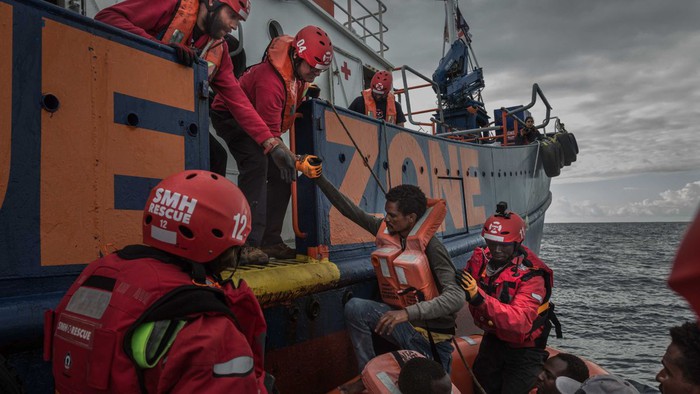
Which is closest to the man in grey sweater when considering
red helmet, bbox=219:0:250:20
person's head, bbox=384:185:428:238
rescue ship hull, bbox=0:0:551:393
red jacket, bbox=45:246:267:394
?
person's head, bbox=384:185:428:238

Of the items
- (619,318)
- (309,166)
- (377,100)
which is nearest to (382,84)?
(377,100)

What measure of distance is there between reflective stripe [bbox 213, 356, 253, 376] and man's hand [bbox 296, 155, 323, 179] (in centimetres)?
187

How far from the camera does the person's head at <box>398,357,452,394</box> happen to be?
2.41 meters

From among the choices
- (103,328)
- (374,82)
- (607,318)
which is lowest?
(607,318)

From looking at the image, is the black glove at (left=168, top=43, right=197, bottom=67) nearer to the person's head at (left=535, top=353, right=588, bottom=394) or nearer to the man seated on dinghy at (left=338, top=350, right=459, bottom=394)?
the man seated on dinghy at (left=338, top=350, right=459, bottom=394)

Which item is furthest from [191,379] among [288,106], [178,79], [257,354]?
[288,106]

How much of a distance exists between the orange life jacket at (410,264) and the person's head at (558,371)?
2.94ft

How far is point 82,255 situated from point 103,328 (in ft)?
3.23

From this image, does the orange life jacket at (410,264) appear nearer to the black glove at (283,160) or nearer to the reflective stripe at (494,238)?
the reflective stripe at (494,238)

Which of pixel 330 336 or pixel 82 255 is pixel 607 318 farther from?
pixel 82 255

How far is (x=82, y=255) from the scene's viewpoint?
2051 mm

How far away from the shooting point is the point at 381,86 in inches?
243

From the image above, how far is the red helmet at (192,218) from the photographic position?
1.44 meters

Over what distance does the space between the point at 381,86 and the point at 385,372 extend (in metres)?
4.31
